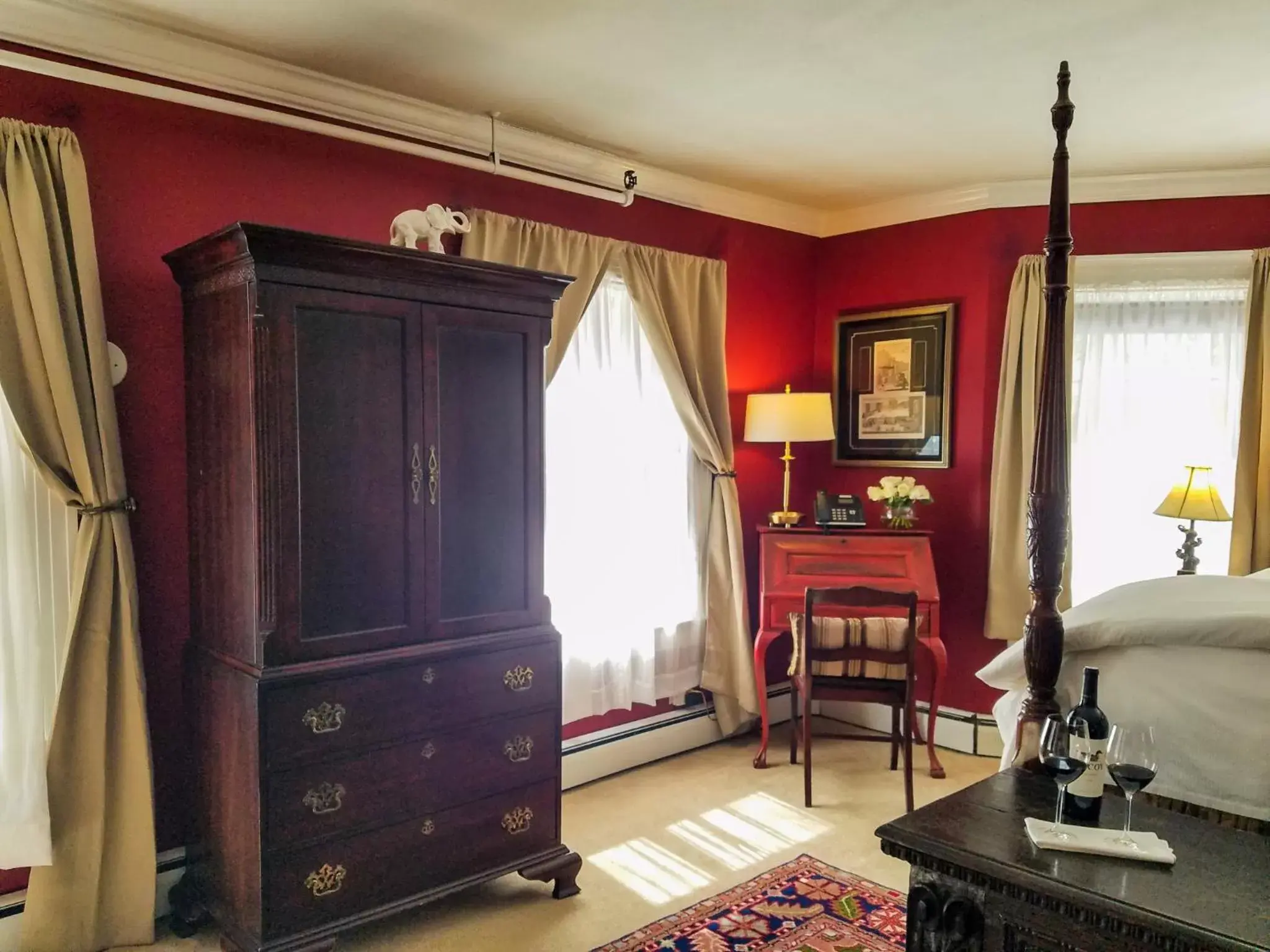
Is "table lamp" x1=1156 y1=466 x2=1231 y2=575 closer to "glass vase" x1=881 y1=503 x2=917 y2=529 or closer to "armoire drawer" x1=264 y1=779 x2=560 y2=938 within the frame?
"glass vase" x1=881 y1=503 x2=917 y2=529

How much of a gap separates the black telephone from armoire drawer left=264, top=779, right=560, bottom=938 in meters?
1.86

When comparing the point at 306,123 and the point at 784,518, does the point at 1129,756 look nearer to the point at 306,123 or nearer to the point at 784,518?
the point at 784,518

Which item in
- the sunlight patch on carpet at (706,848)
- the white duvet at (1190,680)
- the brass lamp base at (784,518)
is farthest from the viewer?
the brass lamp base at (784,518)

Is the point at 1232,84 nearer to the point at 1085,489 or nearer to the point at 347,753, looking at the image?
the point at 1085,489

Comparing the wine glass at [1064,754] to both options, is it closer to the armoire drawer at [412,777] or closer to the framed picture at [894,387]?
the armoire drawer at [412,777]

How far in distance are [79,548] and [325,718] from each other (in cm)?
82

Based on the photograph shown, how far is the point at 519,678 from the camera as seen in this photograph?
2.74 metres

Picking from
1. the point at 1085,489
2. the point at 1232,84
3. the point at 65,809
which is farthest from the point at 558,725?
the point at 1232,84

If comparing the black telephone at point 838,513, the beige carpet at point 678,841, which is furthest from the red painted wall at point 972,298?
the beige carpet at point 678,841

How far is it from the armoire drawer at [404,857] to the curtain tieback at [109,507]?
1.03 metres

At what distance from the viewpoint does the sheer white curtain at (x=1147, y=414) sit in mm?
3766

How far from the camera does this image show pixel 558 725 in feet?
9.38

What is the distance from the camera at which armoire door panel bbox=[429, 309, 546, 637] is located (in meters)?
2.60

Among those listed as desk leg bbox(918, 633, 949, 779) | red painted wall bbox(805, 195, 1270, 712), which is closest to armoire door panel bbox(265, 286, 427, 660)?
desk leg bbox(918, 633, 949, 779)
